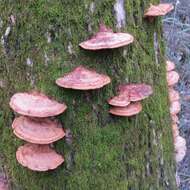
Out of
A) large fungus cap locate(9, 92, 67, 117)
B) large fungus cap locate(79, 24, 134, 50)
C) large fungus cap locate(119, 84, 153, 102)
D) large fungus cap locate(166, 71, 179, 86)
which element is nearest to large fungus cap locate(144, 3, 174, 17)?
large fungus cap locate(79, 24, 134, 50)

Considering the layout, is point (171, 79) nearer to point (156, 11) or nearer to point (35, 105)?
point (156, 11)

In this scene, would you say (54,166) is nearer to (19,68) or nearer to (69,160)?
(69,160)

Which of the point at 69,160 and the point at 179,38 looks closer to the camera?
the point at 69,160

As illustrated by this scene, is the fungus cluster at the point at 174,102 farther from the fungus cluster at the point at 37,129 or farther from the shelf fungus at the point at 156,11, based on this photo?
the fungus cluster at the point at 37,129

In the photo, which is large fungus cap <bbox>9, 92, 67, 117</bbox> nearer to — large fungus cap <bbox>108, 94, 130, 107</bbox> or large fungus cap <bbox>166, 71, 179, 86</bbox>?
large fungus cap <bbox>108, 94, 130, 107</bbox>

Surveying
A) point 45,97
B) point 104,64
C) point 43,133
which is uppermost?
point 104,64

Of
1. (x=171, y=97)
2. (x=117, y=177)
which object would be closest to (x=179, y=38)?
(x=171, y=97)
